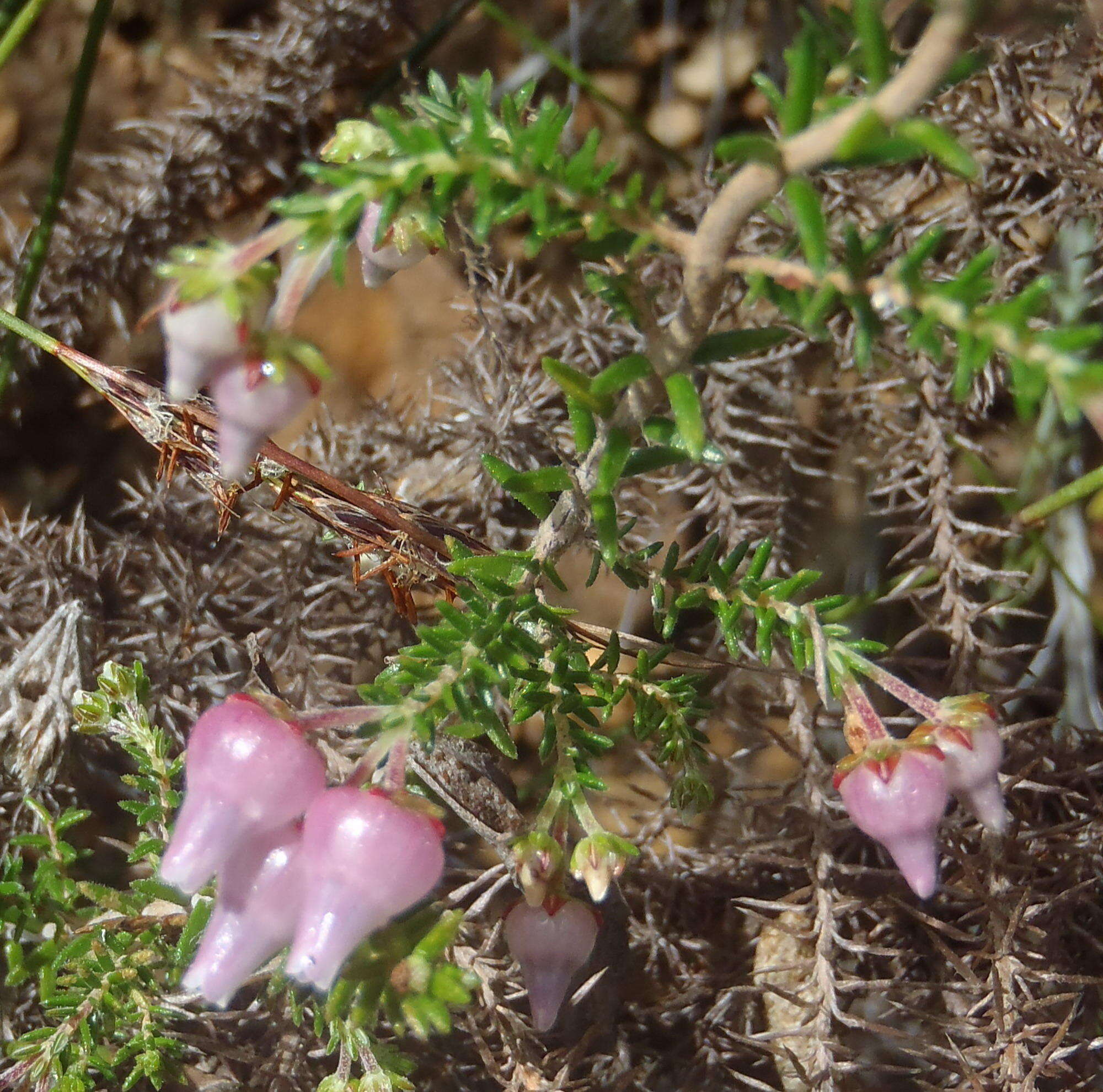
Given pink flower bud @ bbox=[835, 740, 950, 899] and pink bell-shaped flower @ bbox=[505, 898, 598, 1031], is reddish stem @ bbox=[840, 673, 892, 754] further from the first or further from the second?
pink bell-shaped flower @ bbox=[505, 898, 598, 1031]

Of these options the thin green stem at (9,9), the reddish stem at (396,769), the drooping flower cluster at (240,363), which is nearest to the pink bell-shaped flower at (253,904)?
the reddish stem at (396,769)

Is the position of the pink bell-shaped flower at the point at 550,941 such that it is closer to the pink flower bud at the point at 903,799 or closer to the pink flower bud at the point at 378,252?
the pink flower bud at the point at 903,799

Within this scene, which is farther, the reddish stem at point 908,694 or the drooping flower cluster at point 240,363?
the reddish stem at point 908,694

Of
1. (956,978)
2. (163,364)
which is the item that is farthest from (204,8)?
(956,978)

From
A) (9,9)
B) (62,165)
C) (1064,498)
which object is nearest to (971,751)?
(1064,498)

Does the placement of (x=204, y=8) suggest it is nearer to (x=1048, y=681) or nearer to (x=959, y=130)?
(x=959, y=130)

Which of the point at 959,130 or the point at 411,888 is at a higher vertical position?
the point at 959,130

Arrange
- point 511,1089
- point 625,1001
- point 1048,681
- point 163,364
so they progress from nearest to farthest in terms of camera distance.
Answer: point 511,1089 < point 625,1001 < point 1048,681 < point 163,364
